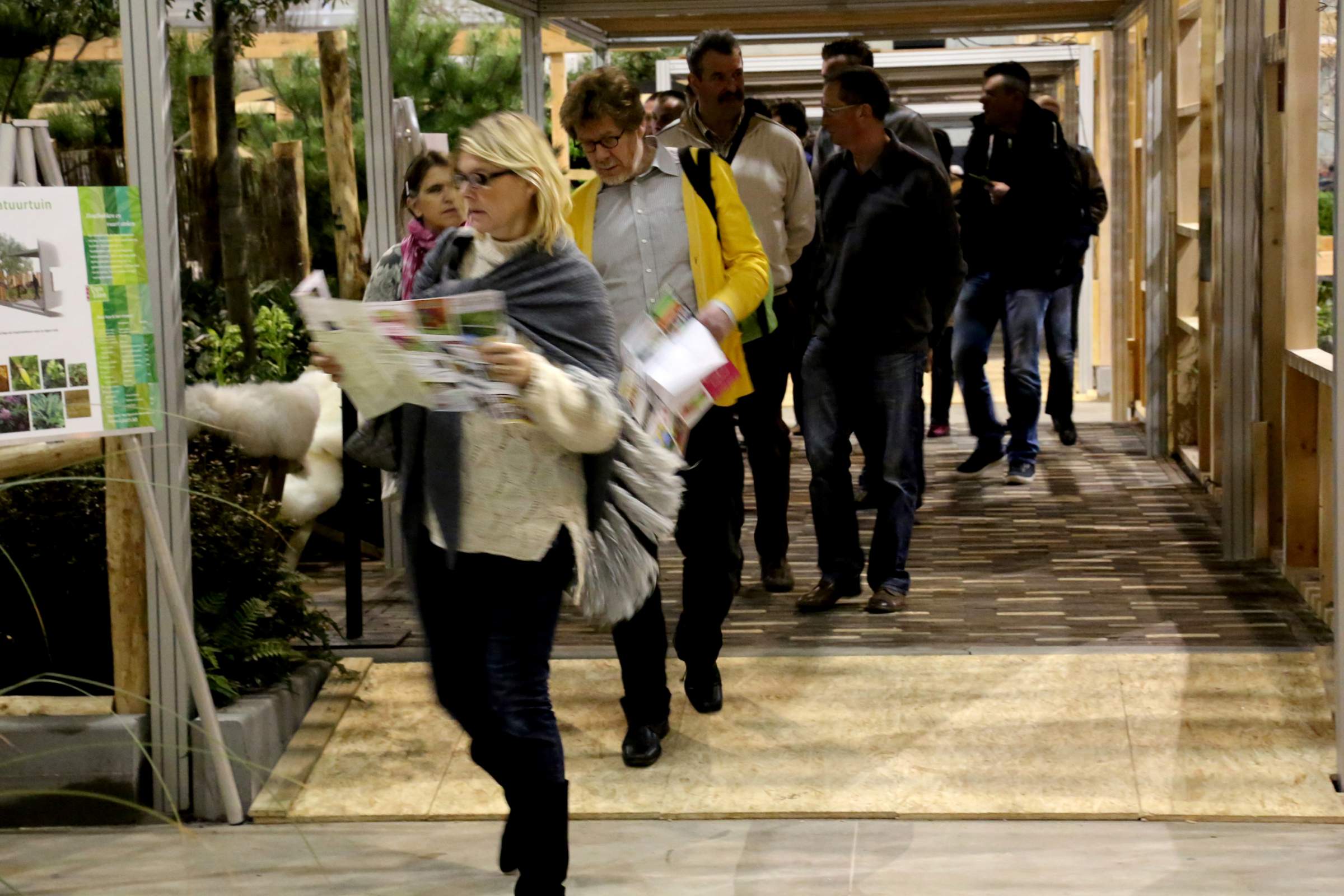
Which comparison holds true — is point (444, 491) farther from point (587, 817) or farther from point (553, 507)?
point (587, 817)

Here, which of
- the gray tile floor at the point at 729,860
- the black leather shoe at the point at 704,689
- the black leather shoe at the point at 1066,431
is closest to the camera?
the gray tile floor at the point at 729,860

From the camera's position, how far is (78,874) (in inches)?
134

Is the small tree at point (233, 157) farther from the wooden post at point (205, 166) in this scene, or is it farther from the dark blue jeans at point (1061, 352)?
the dark blue jeans at point (1061, 352)

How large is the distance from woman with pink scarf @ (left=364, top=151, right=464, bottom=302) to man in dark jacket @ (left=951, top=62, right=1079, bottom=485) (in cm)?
383

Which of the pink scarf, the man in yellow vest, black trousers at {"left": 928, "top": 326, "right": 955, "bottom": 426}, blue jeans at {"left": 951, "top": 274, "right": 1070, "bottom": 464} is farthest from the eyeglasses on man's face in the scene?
black trousers at {"left": 928, "top": 326, "right": 955, "bottom": 426}

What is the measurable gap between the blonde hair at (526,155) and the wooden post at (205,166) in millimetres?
3152

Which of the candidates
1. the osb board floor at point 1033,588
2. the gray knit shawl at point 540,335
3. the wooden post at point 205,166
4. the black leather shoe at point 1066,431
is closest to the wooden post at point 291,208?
the wooden post at point 205,166

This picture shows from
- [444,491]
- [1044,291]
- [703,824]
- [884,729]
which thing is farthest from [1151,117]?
[444,491]

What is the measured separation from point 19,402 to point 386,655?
172 centimetres

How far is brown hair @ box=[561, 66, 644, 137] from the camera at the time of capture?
3.59 meters

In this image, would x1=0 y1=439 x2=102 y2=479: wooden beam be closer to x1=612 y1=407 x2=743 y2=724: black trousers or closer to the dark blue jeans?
x1=612 y1=407 x2=743 y2=724: black trousers

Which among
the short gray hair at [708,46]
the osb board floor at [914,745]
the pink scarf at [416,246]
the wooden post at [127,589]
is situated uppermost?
the short gray hair at [708,46]

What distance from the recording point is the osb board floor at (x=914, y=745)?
3.63 metres

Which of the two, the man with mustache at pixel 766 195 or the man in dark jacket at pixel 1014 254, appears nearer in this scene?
the man with mustache at pixel 766 195
